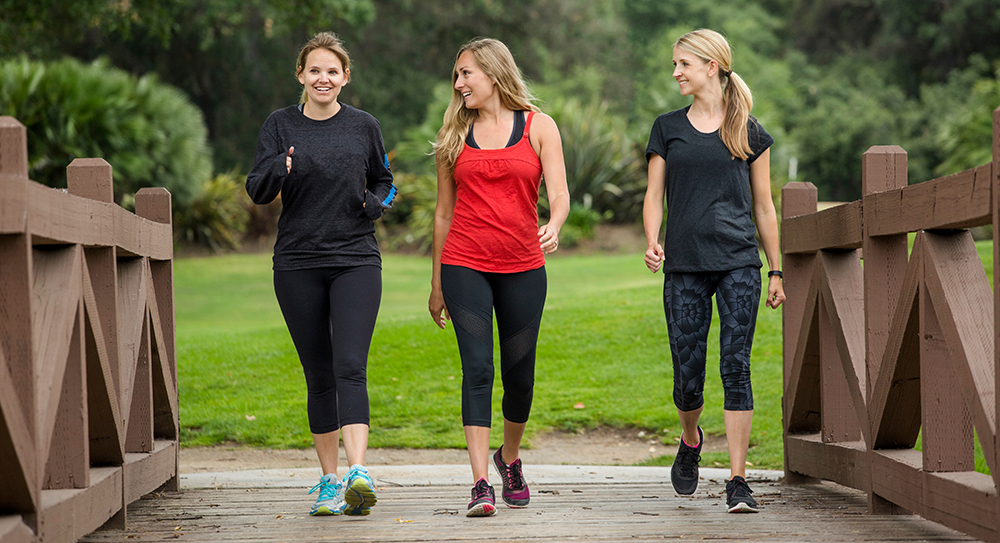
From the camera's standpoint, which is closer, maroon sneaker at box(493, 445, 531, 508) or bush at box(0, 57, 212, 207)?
maroon sneaker at box(493, 445, 531, 508)

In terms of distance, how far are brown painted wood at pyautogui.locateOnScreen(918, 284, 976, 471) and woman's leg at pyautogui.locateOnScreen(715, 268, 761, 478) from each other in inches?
36.5

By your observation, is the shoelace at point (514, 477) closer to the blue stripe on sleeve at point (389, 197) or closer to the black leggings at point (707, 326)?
the black leggings at point (707, 326)

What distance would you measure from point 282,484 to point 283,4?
939 centimetres

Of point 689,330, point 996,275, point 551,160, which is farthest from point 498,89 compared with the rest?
point 996,275

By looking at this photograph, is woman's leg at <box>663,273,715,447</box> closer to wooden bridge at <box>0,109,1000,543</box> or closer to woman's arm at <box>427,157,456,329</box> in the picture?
wooden bridge at <box>0,109,1000,543</box>

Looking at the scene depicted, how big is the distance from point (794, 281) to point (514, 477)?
181cm

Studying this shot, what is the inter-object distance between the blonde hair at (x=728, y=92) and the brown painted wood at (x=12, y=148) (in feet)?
8.69

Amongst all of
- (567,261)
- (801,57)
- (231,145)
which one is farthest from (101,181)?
(801,57)

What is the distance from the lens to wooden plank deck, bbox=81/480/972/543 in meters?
3.37

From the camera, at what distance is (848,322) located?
4195mm

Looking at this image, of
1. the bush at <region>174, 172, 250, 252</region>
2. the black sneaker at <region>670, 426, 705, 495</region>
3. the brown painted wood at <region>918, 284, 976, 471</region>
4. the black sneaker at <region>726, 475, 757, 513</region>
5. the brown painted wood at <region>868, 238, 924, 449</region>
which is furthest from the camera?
the bush at <region>174, 172, 250, 252</region>

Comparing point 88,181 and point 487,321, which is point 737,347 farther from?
point 88,181

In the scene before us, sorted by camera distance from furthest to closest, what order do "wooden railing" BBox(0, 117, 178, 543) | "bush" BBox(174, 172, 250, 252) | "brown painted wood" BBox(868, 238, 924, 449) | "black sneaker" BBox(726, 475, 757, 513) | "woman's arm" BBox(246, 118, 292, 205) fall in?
"bush" BBox(174, 172, 250, 252)
"woman's arm" BBox(246, 118, 292, 205)
"black sneaker" BBox(726, 475, 757, 513)
"brown painted wood" BBox(868, 238, 924, 449)
"wooden railing" BBox(0, 117, 178, 543)

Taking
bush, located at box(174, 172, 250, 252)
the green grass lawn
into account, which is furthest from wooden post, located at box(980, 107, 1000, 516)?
bush, located at box(174, 172, 250, 252)
